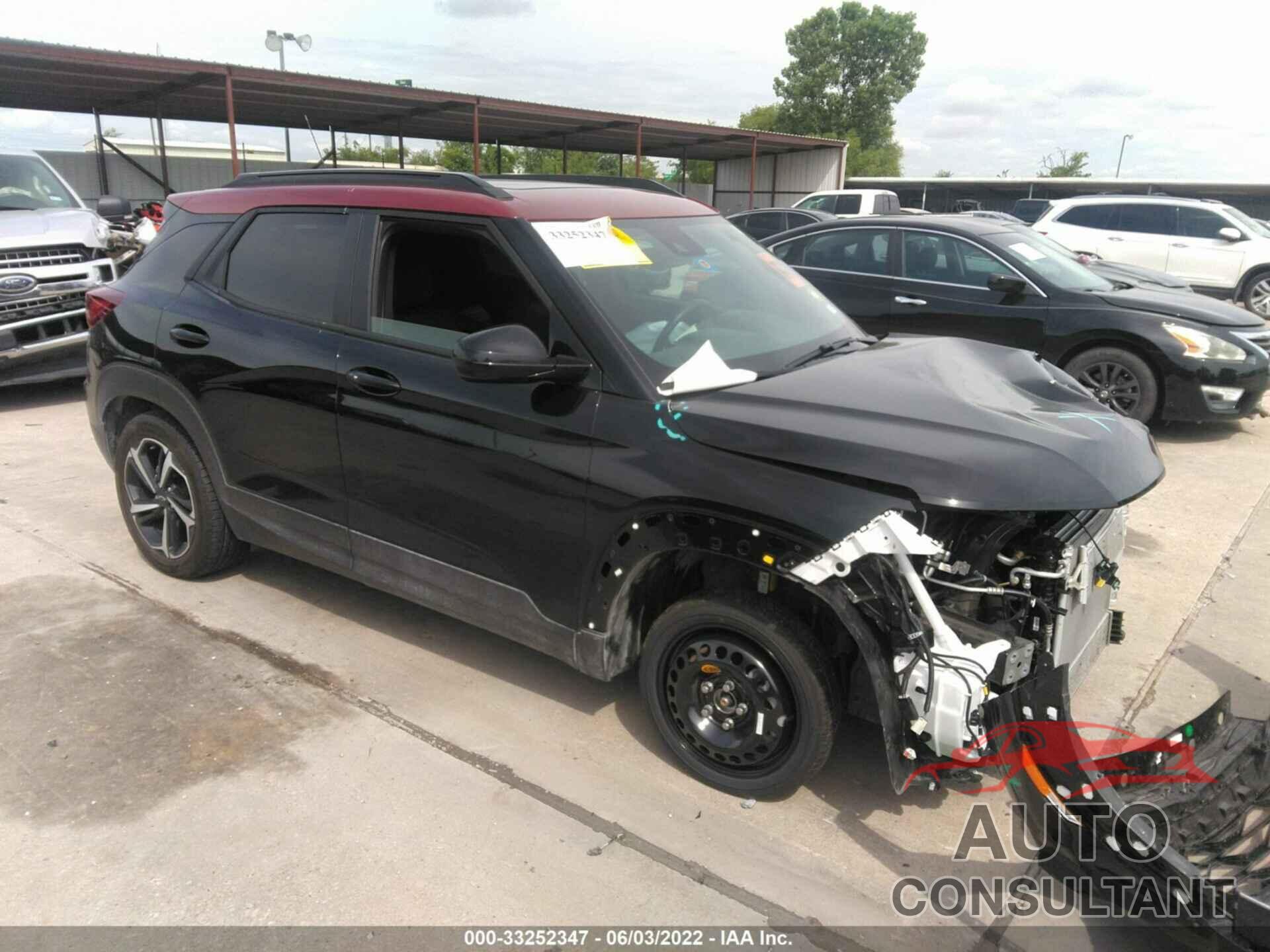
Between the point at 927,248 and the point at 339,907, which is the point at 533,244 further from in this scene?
the point at 927,248

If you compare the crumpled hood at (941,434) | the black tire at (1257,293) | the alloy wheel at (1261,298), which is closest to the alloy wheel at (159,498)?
the crumpled hood at (941,434)

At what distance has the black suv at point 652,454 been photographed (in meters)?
2.66

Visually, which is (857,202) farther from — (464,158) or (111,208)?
(464,158)

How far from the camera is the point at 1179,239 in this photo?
1465 centimetres

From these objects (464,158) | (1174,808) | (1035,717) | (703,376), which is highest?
(464,158)

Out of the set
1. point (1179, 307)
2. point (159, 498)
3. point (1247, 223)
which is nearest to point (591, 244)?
point (159, 498)

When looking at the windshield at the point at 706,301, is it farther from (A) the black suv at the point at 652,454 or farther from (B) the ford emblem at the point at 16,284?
(B) the ford emblem at the point at 16,284

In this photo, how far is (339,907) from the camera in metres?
2.60

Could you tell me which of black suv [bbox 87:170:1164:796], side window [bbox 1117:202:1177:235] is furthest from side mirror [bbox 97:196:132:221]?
side window [bbox 1117:202:1177:235]

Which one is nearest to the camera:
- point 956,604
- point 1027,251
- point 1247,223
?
point 956,604

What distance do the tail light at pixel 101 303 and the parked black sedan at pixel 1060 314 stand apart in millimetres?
5464

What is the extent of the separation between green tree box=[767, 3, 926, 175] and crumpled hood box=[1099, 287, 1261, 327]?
60.7 m

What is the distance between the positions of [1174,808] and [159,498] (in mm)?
4392

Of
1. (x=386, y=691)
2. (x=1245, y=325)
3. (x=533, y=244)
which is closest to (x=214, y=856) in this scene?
(x=386, y=691)
